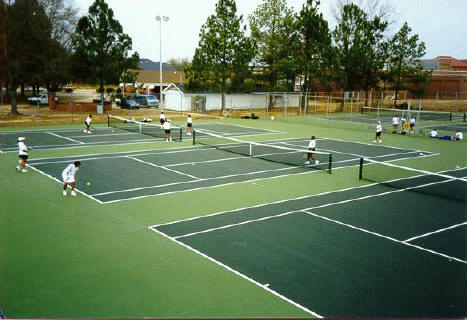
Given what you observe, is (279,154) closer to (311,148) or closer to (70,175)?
(311,148)

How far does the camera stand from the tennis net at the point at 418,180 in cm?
1717

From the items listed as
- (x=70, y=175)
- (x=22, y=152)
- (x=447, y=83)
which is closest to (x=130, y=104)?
(x=22, y=152)

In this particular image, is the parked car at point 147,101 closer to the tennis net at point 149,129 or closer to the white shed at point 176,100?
the white shed at point 176,100

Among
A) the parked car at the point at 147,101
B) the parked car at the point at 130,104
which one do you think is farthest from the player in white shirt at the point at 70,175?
the parked car at the point at 147,101

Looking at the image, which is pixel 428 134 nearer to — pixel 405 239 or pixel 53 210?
pixel 405 239

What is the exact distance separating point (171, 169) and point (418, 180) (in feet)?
36.7

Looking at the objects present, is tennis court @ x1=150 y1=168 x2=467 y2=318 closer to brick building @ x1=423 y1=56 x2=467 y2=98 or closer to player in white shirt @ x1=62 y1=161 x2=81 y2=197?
player in white shirt @ x1=62 y1=161 x2=81 y2=197

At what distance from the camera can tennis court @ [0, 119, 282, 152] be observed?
91.7 ft

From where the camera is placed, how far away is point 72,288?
8930 mm

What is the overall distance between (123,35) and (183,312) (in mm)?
47548

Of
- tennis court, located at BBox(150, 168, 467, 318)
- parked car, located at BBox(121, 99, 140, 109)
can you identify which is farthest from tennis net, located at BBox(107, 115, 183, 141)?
tennis court, located at BBox(150, 168, 467, 318)

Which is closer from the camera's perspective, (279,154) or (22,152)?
(22,152)

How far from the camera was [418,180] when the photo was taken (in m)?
19.2

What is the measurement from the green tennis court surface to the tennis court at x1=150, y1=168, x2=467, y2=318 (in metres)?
3.93
